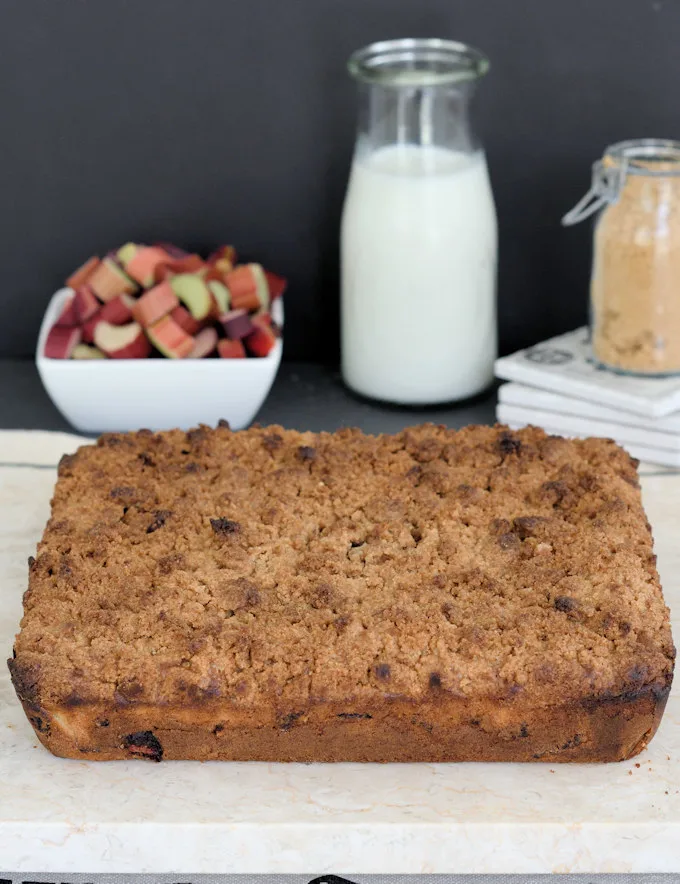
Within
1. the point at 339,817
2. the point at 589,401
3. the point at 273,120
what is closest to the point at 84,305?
the point at 273,120

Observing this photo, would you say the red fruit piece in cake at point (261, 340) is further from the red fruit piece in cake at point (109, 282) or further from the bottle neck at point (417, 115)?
the bottle neck at point (417, 115)

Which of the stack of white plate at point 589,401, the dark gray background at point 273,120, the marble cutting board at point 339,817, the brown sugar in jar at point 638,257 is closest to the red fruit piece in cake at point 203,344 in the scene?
the dark gray background at point 273,120

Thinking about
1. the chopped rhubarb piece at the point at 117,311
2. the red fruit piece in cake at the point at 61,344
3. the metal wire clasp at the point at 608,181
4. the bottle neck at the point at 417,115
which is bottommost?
the red fruit piece in cake at the point at 61,344

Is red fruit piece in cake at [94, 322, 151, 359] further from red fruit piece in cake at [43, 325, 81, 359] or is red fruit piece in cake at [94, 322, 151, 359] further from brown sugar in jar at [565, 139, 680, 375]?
brown sugar in jar at [565, 139, 680, 375]

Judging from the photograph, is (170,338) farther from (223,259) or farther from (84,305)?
(223,259)

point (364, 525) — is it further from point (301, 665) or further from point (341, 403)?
point (341, 403)
